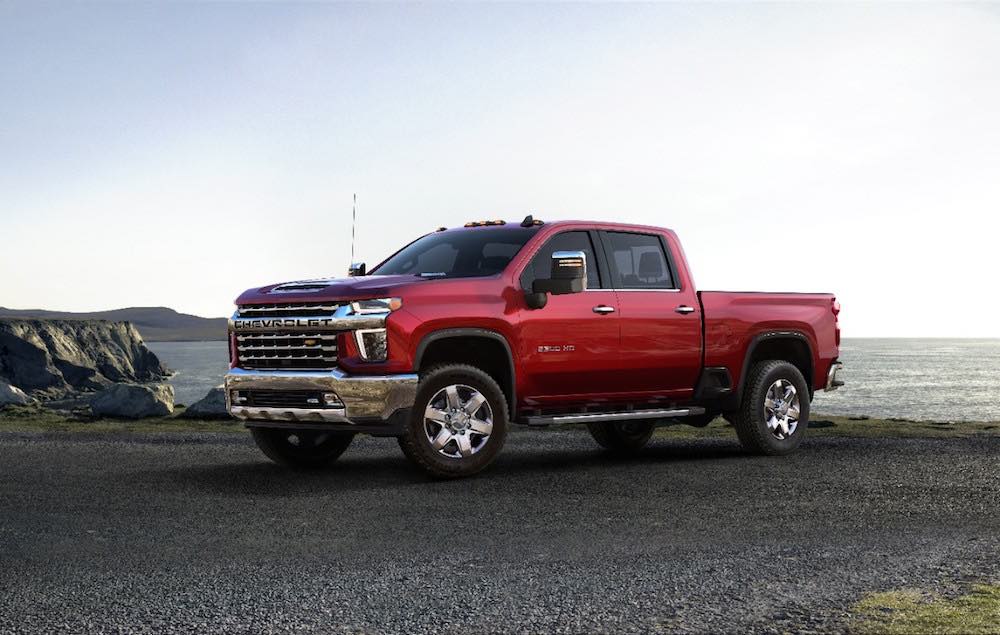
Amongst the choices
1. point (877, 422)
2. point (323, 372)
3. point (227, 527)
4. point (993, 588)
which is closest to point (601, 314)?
point (323, 372)

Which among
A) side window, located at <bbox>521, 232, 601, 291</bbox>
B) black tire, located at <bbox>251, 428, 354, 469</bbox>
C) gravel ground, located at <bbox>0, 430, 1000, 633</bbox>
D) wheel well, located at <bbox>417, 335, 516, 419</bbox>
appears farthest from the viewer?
black tire, located at <bbox>251, 428, 354, 469</bbox>

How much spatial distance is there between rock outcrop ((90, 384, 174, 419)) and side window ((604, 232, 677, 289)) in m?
12.3

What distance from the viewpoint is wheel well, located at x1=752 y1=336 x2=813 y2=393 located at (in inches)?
482

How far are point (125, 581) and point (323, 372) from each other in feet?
11.3

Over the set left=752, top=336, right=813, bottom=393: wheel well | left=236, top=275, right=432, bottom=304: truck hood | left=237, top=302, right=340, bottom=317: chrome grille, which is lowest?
left=752, top=336, right=813, bottom=393: wheel well

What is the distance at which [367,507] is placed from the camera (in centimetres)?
840

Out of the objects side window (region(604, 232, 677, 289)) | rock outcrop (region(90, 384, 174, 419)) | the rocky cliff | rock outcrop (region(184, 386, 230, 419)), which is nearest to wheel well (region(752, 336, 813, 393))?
side window (region(604, 232, 677, 289))

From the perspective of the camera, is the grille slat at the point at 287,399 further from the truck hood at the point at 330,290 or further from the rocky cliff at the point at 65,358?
the rocky cliff at the point at 65,358

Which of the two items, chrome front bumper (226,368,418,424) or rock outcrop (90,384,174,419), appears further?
rock outcrop (90,384,174,419)

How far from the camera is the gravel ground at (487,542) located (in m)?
5.28

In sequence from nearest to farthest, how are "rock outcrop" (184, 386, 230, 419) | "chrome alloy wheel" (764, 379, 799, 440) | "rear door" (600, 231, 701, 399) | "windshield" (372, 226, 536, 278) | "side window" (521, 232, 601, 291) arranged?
"side window" (521, 232, 601, 291) < "windshield" (372, 226, 536, 278) < "rear door" (600, 231, 701, 399) < "chrome alloy wheel" (764, 379, 799, 440) < "rock outcrop" (184, 386, 230, 419)

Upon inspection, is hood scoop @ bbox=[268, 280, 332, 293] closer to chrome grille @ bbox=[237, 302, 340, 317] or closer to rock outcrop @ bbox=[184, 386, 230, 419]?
chrome grille @ bbox=[237, 302, 340, 317]

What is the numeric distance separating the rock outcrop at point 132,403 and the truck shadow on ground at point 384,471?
29.9 ft

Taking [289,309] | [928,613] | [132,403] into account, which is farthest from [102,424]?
[928,613]
